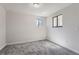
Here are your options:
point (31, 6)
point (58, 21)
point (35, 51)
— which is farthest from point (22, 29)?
point (58, 21)

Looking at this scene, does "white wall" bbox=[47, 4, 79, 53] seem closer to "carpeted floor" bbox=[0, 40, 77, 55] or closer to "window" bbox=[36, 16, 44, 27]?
"carpeted floor" bbox=[0, 40, 77, 55]

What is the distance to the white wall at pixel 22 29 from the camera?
436 centimetres

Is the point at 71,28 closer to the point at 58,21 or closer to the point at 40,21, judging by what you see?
the point at 58,21

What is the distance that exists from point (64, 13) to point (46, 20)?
2293 millimetres

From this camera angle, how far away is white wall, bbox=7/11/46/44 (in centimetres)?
436

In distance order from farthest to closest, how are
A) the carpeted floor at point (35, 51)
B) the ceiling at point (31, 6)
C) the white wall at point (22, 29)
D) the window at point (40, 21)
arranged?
1. the window at point (40, 21)
2. the white wall at point (22, 29)
3. the ceiling at point (31, 6)
4. the carpeted floor at point (35, 51)

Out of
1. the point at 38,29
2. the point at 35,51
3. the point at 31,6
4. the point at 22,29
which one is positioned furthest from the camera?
the point at 38,29

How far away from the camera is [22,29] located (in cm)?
484

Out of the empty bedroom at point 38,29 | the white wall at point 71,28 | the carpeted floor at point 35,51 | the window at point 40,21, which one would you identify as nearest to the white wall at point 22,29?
the empty bedroom at point 38,29

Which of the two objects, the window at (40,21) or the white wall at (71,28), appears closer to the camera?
the white wall at (71,28)

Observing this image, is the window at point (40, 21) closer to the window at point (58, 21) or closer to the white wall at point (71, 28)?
the window at point (58, 21)

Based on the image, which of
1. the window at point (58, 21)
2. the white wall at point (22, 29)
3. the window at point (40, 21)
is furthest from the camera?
the window at point (40, 21)

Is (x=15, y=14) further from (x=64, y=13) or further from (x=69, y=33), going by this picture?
(x=69, y=33)
